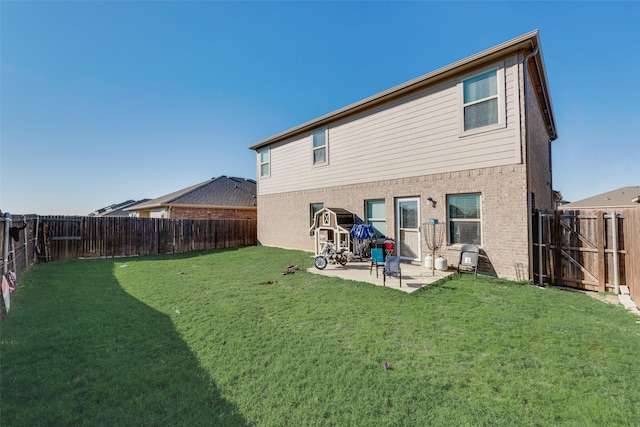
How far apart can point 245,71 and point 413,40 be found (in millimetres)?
7717

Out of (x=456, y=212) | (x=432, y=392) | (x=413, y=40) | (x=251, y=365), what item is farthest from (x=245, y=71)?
(x=432, y=392)

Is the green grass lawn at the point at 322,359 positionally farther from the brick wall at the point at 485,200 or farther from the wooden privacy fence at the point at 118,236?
the wooden privacy fence at the point at 118,236

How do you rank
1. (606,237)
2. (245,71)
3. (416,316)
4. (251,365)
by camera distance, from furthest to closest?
(245,71), (606,237), (416,316), (251,365)

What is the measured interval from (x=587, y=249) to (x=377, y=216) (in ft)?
19.2

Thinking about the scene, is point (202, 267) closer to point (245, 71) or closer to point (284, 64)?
point (245, 71)

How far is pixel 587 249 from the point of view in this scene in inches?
247

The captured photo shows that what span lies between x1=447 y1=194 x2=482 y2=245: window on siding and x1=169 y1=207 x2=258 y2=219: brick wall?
1623 centimetres

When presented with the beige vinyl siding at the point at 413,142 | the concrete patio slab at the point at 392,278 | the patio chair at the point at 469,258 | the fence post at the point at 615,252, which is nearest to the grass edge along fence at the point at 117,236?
the beige vinyl siding at the point at 413,142

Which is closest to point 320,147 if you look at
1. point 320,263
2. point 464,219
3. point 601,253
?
point 320,263

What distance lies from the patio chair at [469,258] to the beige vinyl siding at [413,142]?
7.72 feet

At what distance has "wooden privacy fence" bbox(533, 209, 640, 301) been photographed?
5695mm

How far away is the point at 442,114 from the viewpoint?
8203 millimetres

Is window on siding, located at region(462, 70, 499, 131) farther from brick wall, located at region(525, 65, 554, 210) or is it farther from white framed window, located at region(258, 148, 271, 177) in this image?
white framed window, located at region(258, 148, 271, 177)

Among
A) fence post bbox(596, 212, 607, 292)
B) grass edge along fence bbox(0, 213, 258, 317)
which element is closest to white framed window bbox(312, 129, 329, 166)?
grass edge along fence bbox(0, 213, 258, 317)
